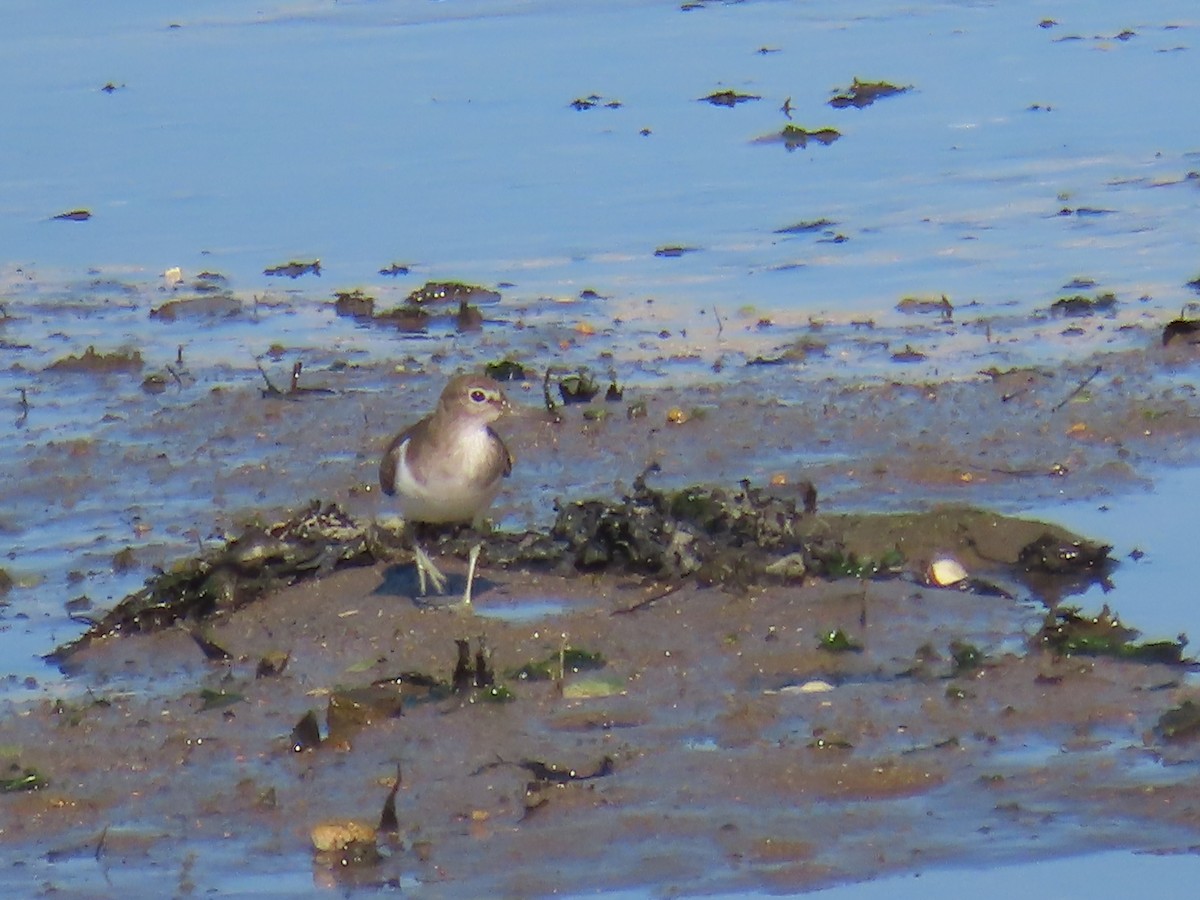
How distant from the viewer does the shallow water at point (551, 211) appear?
9117mm

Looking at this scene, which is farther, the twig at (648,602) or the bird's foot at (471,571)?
the bird's foot at (471,571)

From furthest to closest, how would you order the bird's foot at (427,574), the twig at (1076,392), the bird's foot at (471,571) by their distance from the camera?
the twig at (1076,392), the bird's foot at (427,574), the bird's foot at (471,571)

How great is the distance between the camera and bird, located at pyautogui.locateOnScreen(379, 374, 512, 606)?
7703 millimetres

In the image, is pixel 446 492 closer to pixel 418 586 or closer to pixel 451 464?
pixel 451 464

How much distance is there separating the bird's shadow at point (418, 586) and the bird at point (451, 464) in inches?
1.4

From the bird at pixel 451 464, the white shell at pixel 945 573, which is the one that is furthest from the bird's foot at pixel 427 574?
the white shell at pixel 945 573

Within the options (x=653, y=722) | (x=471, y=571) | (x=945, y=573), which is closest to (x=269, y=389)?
(x=471, y=571)

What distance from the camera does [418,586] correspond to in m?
7.71

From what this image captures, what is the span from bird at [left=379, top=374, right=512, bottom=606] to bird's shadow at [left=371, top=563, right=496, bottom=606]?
0.12ft

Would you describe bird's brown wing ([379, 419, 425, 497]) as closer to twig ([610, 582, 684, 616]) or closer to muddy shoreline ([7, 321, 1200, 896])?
muddy shoreline ([7, 321, 1200, 896])

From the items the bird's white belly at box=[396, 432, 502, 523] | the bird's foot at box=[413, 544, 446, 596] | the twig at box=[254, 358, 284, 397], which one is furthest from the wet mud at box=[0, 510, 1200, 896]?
the twig at box=[254, 358, 284, 397]

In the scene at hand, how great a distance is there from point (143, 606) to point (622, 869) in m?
2.49

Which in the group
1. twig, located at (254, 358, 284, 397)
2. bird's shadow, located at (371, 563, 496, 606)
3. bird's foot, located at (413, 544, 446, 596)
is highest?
bird's foot, located at (413, 544, 446, 596)

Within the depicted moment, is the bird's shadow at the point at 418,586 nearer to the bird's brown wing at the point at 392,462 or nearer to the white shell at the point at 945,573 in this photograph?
the bird's brown wing at the point at 392,462
